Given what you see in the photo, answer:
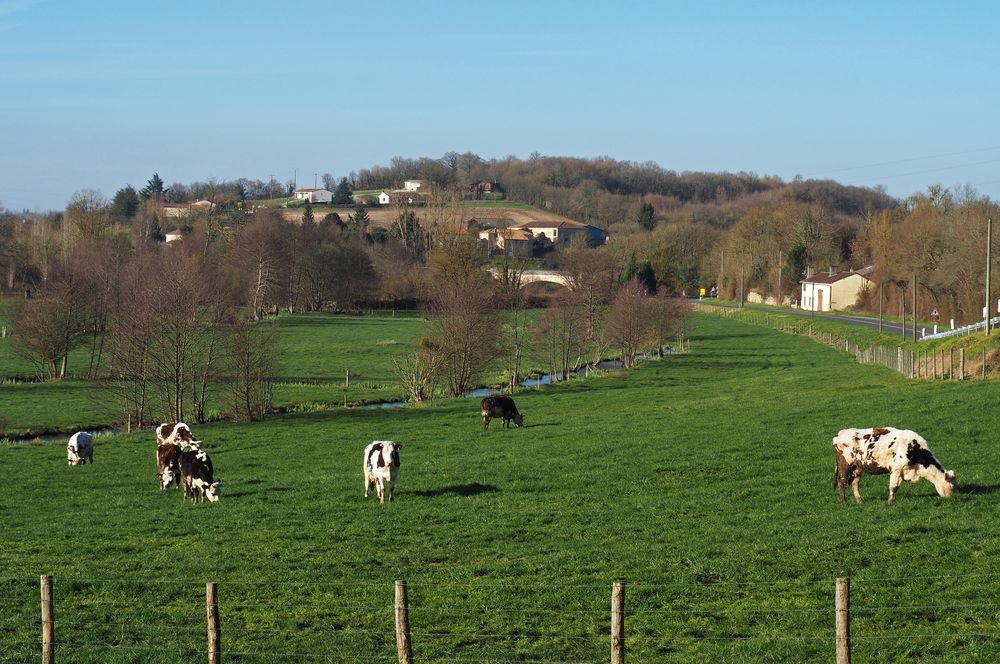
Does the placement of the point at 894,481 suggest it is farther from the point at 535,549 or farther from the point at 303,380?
the point at 303,380

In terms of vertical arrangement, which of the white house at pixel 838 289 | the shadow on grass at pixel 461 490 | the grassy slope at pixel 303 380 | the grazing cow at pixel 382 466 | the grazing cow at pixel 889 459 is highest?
the white house at pixel 838 289

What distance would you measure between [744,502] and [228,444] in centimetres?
2083

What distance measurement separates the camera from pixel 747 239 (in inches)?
5817

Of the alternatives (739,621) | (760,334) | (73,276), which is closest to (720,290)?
(760,334)

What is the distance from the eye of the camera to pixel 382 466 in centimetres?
2273

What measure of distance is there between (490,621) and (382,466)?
31.0ft

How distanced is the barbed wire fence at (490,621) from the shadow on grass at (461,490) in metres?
7.81

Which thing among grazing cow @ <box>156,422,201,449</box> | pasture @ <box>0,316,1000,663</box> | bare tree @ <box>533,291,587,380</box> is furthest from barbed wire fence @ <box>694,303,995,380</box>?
grazing cow @ <box>156,422,201,449</box>

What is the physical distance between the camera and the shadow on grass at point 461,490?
23312mm

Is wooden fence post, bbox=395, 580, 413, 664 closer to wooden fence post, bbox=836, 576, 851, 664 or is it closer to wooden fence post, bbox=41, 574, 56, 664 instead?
wooden fence post, bbox=41, 574, 56, 664

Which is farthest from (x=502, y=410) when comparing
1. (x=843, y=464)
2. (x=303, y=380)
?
(x=303, y=380)

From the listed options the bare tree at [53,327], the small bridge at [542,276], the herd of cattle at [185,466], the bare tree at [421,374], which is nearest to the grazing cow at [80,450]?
the herd of cattle at [185,466]

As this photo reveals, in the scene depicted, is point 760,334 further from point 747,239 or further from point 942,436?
point 942,436

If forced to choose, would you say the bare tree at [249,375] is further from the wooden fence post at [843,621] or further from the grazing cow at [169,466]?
the wooden fence post at [843,621]
